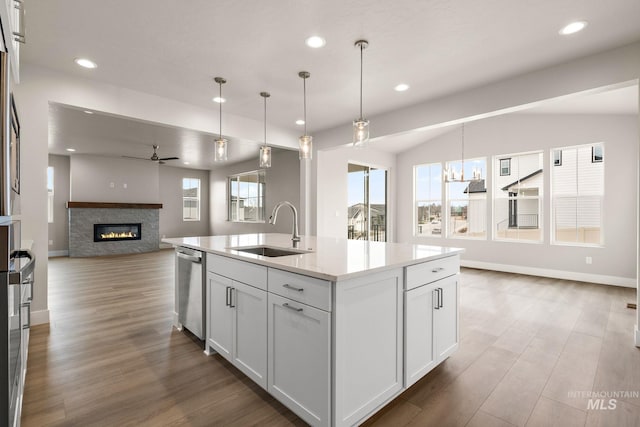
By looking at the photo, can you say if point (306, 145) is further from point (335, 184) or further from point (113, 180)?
point (113, 180)

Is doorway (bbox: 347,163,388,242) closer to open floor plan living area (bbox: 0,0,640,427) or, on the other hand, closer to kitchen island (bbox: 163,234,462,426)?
open floor plan living area (bbox: 0,0,640,427)

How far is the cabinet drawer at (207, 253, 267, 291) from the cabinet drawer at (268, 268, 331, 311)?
10 centimetres

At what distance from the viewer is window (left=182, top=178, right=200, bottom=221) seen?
10.2 m

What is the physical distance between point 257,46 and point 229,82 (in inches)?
36.7

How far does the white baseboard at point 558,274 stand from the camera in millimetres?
4910

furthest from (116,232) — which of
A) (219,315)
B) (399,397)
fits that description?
(399,397)

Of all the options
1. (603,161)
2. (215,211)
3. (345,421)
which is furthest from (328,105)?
(215,211)

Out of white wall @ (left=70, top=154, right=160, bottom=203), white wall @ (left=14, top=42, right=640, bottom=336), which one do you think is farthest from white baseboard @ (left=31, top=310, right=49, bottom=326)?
white wall @ (left=70, top=154, right=160, bottom=203)

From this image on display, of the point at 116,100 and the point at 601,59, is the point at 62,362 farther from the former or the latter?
the point at 601,59

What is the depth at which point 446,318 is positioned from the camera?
2268 millimetres

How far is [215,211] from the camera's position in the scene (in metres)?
10.2

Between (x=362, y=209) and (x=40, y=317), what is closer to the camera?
(x=40, y=317)

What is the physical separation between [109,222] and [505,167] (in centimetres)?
948

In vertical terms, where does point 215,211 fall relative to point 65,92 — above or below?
below
